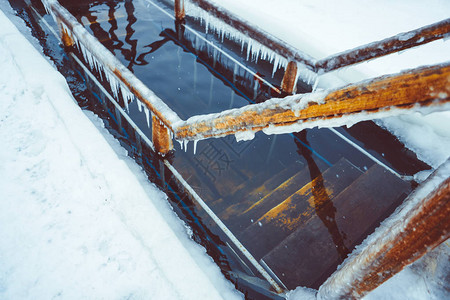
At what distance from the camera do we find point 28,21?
5.48 meters

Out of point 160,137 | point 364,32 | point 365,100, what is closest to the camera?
point 365,100

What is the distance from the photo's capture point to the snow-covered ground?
182cm

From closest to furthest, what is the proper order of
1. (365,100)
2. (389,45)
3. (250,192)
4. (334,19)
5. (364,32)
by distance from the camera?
(365,100) < (389,45) < (250,192) < (364,32) < (334,19)

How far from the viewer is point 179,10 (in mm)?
5676

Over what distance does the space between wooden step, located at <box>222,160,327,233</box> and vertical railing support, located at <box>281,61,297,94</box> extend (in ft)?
5.48

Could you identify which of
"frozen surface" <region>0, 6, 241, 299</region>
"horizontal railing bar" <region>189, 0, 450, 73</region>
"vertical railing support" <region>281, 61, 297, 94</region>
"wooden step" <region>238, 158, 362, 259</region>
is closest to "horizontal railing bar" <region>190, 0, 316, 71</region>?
"horizontal railing bar" <region>189, 0, 450, 73</region>

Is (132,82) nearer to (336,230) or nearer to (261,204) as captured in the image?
(261,204)

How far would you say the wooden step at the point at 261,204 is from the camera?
8.92ft

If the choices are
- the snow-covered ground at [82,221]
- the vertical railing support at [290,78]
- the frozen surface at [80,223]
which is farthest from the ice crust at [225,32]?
the frozen surface at [80,223]

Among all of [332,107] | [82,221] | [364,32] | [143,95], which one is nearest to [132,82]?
[143,95]

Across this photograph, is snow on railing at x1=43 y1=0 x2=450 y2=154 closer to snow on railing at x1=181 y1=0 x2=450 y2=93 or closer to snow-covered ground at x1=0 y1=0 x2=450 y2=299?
snow on railing at x1=181 y1=0 x2=450 y2=93

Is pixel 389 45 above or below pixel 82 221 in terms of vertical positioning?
above

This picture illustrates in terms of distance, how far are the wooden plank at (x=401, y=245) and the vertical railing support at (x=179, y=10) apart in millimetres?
6031

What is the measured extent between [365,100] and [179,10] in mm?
5847
